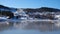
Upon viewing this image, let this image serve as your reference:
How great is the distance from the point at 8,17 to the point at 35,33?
0.86m

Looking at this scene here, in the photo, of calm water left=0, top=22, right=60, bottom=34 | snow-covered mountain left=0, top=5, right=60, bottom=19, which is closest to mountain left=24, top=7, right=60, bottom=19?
snow-covered mountain left=0, top=5, right=60, bottom=19

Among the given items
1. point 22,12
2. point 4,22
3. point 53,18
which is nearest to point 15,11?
point 22,12

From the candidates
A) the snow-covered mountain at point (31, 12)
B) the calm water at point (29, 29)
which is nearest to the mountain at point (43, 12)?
the snow-covered mountain at point (31, 12)

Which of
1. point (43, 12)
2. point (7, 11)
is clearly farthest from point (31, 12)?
point (7, 11)

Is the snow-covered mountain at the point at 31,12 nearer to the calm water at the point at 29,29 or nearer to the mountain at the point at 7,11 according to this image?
the mountain at the point at 7,11

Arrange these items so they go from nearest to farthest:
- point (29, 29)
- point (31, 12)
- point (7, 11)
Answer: point (29, 29) < point (7, 11) < point (31, 12)

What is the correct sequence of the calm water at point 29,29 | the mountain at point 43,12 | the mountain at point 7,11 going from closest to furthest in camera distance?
the calm water at point 29,29 → the mountain at point 7,11 → the mountain at point 43,12

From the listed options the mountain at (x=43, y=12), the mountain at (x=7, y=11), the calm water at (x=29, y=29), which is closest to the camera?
the calm water at (x=29, y=29)

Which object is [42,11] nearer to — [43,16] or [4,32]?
[43,16]

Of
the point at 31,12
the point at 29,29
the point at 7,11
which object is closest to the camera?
the point at 29,29

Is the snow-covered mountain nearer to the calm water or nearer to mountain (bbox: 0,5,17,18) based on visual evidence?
mountain (bbox: 0,5,17,18)

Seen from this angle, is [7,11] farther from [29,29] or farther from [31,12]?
[29,29]

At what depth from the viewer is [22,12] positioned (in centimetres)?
269

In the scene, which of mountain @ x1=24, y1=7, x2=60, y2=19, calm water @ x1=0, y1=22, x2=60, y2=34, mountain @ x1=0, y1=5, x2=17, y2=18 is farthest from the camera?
mountain @ x1=24, y1=7, x2=60, y2=19
